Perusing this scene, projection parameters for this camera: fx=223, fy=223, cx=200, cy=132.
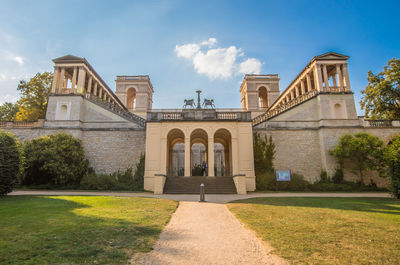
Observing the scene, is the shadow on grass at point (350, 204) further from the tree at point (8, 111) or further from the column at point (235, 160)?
the tree at point (8, 111)

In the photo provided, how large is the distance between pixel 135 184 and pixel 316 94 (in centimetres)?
2234

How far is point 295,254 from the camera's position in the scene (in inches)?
172

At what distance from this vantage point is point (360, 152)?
72.3 ft

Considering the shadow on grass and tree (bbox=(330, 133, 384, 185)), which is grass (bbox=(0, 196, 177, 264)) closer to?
the shadow on grass

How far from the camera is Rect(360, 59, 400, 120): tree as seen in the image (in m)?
26.1

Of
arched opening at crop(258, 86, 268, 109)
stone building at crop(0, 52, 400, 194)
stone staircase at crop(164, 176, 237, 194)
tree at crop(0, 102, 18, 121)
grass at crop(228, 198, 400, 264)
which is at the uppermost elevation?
arched opening at crop(258, 86, 268, 109)

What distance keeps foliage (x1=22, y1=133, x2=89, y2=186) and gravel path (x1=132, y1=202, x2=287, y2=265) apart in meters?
17.2

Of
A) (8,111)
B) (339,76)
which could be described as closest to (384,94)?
(339,76)

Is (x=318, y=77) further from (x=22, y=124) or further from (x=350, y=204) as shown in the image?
(x=22, y=124)

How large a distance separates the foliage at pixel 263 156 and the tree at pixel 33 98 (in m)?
27.9

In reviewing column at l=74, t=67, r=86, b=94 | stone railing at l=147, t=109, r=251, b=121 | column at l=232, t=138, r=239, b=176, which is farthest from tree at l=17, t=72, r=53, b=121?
column at l=232, t=138, r=239, b=176

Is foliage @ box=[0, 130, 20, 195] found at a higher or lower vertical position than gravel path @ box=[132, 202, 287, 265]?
higher

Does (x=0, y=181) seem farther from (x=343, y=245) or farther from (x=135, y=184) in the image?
(x=343, y=245)

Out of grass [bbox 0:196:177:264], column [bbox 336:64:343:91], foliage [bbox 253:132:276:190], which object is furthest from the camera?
column [bbox 336:64:343:91]
